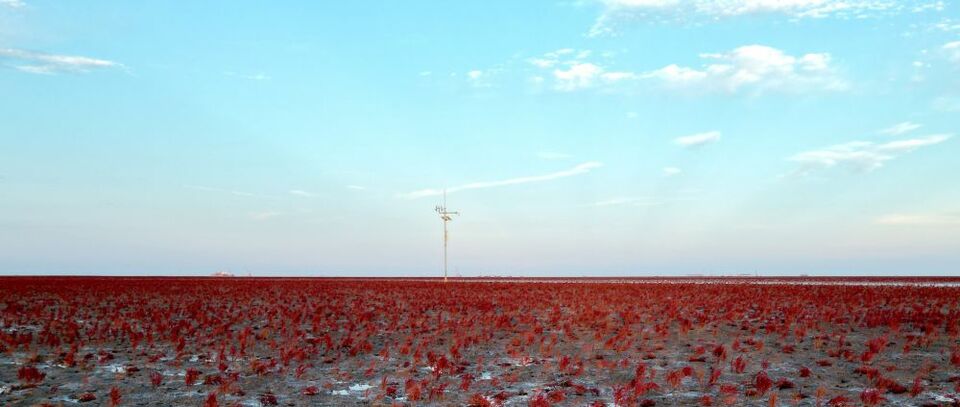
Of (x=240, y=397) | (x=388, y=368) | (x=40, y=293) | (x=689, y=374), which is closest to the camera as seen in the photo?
(x=240, y=397)

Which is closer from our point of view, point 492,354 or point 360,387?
point 360,387

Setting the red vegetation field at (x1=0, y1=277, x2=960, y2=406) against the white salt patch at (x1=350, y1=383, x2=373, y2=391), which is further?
the white salt patch at (x1=350, y1=383, x2=373, y2=391)

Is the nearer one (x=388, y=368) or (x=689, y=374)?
(x=689, y=374)

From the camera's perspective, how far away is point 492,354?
16.5 metres

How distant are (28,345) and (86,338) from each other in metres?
1.62

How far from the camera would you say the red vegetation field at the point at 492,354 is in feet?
40.1

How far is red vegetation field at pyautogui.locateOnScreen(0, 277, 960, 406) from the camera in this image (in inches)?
481

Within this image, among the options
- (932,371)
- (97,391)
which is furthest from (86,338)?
(932,371)

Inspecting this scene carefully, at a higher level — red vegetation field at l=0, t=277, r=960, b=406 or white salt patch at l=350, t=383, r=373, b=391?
red vegetation field at l=0, t=277, r=960, b=406

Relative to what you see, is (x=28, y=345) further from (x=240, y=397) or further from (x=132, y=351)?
(x=240, y=397)

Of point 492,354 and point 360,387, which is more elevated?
point 492,354

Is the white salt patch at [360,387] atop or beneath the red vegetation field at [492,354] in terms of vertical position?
beneath

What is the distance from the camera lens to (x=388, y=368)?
15.0 m

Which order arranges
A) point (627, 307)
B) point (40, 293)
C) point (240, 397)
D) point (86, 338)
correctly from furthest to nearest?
point (40, 293) → point (627, 307) → point (86, 338) → point (240, 397)
